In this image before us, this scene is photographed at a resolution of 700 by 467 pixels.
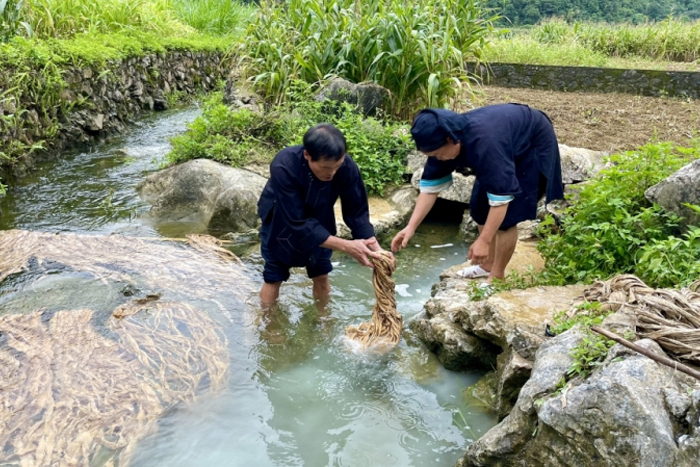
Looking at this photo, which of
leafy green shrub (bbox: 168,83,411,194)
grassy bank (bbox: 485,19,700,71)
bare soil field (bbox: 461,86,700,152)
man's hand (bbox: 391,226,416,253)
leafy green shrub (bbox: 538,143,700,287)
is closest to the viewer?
leafy green shrub (bbox: 538,143,700,287)

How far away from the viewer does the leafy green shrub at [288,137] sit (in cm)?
640

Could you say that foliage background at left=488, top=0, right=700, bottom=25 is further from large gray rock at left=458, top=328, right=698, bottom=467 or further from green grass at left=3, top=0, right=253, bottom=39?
large gray rock at left=458, top=328, right=698, bottom=467

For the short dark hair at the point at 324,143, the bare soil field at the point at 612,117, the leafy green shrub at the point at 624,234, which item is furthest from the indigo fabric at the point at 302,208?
the bare soil field at the point at 612,117

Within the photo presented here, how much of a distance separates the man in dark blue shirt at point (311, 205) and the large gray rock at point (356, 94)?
3.70 meters

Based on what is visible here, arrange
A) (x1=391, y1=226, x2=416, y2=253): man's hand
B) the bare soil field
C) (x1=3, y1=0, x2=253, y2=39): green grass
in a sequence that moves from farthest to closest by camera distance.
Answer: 1. (x1=3, y1=0, x2=253, y2=39): green grass
2. the bare soil field
3. (x1=391, y1=226, x2=416, y2=253): man's hand

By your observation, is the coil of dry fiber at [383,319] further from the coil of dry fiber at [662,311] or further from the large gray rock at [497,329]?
the coil of dry fiber at [662,311]

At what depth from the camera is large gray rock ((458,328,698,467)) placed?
204 centimetres

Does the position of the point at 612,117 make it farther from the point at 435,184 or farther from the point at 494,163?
the point at 494,163

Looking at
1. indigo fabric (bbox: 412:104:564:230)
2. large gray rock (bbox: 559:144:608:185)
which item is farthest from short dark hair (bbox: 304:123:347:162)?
large gray rock (bbox: 559:144:608:185)

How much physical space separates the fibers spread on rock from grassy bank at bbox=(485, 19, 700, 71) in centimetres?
1034

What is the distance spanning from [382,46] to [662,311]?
19.5 ft

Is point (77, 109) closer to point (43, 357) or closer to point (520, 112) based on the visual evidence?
point (43, 357)

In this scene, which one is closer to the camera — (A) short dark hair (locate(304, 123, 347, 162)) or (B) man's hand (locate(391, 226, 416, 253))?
(A) short dark hair (locate(304, 123, 347, 162))

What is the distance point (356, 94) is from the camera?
7344mm
